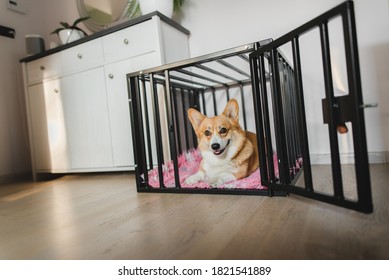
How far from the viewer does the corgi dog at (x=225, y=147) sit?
3.31ft

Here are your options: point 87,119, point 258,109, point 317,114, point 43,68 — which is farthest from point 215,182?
point 43,68

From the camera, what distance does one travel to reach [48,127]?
1.81m

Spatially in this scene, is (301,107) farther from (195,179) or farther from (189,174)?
(189,174)

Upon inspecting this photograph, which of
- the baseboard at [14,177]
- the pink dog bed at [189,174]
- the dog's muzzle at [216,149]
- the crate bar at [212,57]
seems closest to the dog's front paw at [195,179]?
the pink dog bed at [189,174]

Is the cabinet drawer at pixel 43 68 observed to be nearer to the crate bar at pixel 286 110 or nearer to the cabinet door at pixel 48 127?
the cabinet door at pixel 48 127

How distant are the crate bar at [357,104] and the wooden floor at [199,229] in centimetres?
8

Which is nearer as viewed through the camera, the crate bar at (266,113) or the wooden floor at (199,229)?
the wooden floor at (199,229)

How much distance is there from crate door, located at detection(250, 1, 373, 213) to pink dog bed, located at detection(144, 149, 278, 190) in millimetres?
84

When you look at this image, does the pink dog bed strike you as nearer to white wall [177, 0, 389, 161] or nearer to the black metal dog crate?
the black metal dog crate

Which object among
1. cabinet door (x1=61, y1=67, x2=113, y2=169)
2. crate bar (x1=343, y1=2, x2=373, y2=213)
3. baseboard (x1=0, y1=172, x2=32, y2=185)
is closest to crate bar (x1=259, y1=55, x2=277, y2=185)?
crate bar (x1=343, y1=2, x2=373, y2=213)

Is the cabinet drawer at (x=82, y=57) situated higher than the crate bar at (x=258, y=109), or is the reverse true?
the cabinet drawer at (x=82, y=57)

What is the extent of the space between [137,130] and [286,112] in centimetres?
61

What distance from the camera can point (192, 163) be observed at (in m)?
1.33

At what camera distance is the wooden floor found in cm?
51
